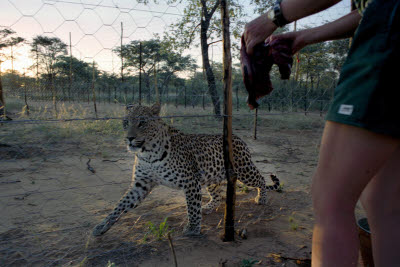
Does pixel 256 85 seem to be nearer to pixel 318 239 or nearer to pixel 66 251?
pixel 318 239

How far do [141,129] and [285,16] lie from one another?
235cm

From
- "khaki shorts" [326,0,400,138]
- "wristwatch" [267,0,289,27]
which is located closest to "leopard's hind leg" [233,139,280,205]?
"wristwatch" [267,0,289,27]

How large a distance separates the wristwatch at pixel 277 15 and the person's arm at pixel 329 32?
0.23 meters

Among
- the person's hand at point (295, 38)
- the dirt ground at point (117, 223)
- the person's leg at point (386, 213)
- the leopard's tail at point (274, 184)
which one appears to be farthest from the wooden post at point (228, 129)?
the person's leg at point (386, 213)

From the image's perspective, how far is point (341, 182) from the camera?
0.94 metres

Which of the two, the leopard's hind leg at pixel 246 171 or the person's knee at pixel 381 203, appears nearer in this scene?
the person's knee at pixel 381 203

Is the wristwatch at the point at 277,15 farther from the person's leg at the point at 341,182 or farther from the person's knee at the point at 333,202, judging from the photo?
the person's knee at the point at 333,202

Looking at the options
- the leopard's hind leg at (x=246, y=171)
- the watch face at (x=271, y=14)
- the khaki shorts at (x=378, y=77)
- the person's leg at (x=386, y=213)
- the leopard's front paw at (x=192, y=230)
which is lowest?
the leopard's front paw at (x=192, y=230)

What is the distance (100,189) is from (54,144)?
3.05 m

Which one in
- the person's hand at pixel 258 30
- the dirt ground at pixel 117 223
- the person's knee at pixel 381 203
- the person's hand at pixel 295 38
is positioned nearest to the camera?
the person's knee at pixel 381 203

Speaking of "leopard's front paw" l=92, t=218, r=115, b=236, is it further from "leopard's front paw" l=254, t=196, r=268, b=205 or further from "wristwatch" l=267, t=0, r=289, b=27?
"wristwatch" l=267, t=0, r=289, b=27

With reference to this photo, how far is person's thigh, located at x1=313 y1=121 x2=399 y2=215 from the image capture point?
0.89 meters

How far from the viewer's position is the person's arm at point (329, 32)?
1.36 meters

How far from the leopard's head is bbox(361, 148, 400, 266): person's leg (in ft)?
7.87
